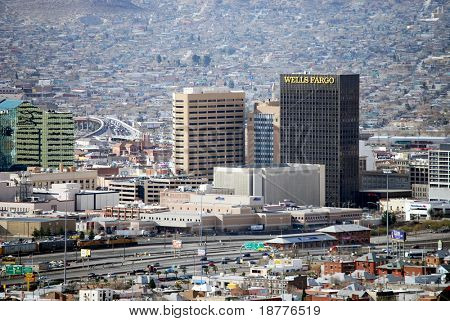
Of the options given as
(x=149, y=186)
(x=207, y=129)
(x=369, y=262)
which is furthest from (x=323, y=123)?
(x=369, y=262)

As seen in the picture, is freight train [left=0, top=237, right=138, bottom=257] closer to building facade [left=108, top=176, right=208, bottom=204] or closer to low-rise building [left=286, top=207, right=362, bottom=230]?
low-rise building [left=286, top=207, right=362, bottom=230]

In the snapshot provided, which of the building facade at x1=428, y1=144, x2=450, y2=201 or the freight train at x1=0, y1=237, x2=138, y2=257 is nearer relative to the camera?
the freight train at x1=0, y1=237, x2=138, y2=257

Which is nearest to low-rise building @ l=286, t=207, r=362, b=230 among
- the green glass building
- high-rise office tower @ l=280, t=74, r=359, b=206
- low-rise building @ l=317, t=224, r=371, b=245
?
low-rise building @ l=317, t=224, r=371, b=245

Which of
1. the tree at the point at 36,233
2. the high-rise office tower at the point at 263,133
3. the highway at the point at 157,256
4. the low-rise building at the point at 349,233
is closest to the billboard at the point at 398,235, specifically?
the highway at the point at 157,256

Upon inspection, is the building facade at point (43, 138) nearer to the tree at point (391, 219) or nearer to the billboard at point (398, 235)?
the tree at point (391, 219)
